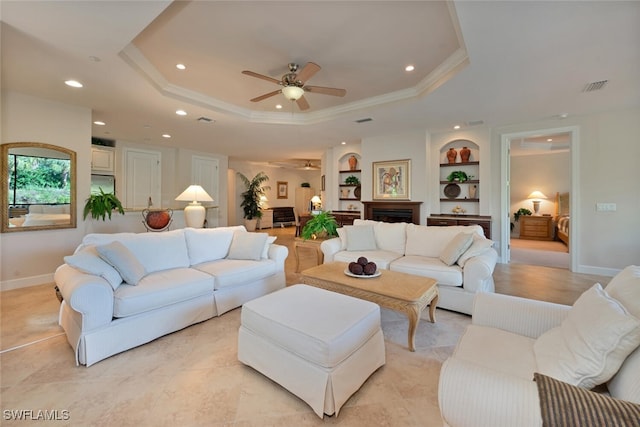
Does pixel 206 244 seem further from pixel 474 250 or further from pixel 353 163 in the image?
pixel 353 163

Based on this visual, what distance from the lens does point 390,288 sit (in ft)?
7.50

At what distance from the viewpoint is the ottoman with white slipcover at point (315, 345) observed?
58.9 inches

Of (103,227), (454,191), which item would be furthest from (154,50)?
(454,191)

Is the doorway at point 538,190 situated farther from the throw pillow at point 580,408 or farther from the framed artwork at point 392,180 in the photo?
the throw pillow at point 580,408

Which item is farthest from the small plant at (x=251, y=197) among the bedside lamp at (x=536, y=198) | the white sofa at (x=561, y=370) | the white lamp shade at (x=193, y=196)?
the white sofa at (x=561, y=370)

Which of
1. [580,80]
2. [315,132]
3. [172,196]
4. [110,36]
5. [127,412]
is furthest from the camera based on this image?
[172,196]

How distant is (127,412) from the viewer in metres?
1.54

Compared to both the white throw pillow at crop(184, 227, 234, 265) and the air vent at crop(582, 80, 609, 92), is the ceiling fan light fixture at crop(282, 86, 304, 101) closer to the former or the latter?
the white throw pillow at crop(184, 227, 234, 265)

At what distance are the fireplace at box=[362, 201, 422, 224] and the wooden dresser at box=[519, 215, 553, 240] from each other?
4503 mm

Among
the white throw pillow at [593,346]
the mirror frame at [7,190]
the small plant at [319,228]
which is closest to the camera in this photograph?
the white throw pillow at [593,346]

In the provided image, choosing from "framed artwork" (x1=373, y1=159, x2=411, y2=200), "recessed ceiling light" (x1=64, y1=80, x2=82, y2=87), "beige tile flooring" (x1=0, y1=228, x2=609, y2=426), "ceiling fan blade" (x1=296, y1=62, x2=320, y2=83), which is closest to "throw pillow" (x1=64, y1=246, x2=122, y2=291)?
"beige tile flooring" (x1=0, y1=228, x2=609, y2=426)

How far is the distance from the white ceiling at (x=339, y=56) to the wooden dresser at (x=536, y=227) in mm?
4215

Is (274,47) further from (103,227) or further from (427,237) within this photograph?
(103,227)

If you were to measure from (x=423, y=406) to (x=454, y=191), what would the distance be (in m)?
4.84
